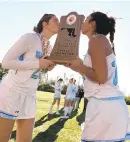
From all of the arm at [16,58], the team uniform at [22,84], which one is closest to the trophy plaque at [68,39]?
the arm at [16,58]

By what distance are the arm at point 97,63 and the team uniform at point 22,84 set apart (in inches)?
37.2

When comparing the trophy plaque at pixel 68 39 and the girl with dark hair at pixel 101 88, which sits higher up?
the trophy plaque at pixel 68 39

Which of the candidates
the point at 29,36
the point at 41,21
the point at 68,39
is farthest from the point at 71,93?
the point at 68,39

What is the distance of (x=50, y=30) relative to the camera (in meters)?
4.04

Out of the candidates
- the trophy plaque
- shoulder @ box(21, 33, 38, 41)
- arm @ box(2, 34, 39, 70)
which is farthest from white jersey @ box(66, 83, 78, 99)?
the trophy plaque

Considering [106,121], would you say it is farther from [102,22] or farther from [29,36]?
[29,36]

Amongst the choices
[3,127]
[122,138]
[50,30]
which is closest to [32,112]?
[3,127]

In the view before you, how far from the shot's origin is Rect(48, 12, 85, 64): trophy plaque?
324cm

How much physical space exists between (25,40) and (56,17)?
469 mm

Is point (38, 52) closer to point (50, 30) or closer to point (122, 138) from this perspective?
point (50, 30)

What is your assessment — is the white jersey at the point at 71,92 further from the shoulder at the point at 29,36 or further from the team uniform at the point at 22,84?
the shoulder at the point at 29,36

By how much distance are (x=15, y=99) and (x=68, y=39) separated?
1.06 meters

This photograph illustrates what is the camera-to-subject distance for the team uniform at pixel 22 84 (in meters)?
3.88

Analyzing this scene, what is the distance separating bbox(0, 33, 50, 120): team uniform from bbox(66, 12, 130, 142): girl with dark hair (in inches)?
31.1
